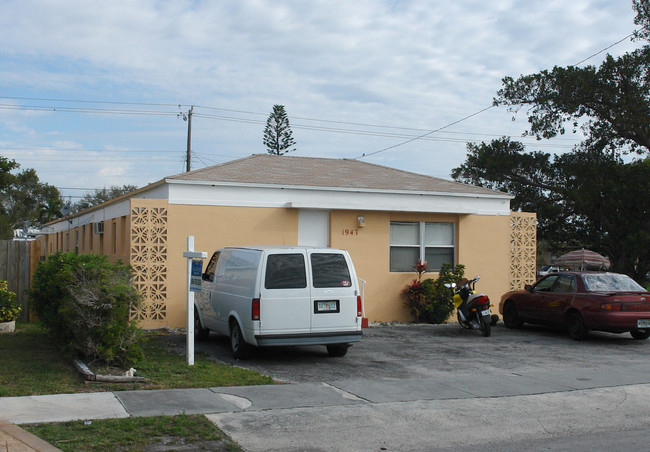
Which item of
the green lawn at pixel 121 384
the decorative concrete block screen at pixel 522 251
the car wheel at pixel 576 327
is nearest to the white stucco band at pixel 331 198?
the decorative concrete block screen at pixel 522 251

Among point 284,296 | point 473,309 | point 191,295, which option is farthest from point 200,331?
point 473,309

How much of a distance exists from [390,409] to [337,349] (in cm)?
376

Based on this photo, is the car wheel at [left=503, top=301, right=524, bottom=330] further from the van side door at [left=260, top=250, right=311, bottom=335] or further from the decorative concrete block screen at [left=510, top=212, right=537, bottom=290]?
the van side door at [left=260, top=250, right=311, bottom=335]

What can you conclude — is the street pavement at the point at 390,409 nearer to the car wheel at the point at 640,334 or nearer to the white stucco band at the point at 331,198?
the car wheel at the point at 640,334

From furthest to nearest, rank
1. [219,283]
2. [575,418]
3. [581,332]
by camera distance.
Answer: [581,332] < [219,283] < [575,418]

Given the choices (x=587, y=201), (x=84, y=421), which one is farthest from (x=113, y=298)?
(x=587, y=201)

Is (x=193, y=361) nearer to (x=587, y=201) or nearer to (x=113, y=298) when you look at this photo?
(x=113, y=298)

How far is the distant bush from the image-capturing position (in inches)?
369

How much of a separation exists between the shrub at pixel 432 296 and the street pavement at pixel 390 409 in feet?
22.9

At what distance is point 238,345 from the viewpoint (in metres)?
11.3

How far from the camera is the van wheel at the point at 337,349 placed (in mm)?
11784

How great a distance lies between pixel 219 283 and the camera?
1262cm

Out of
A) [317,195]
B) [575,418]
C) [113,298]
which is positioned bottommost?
[575,418]

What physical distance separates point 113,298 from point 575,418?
6277 mm
